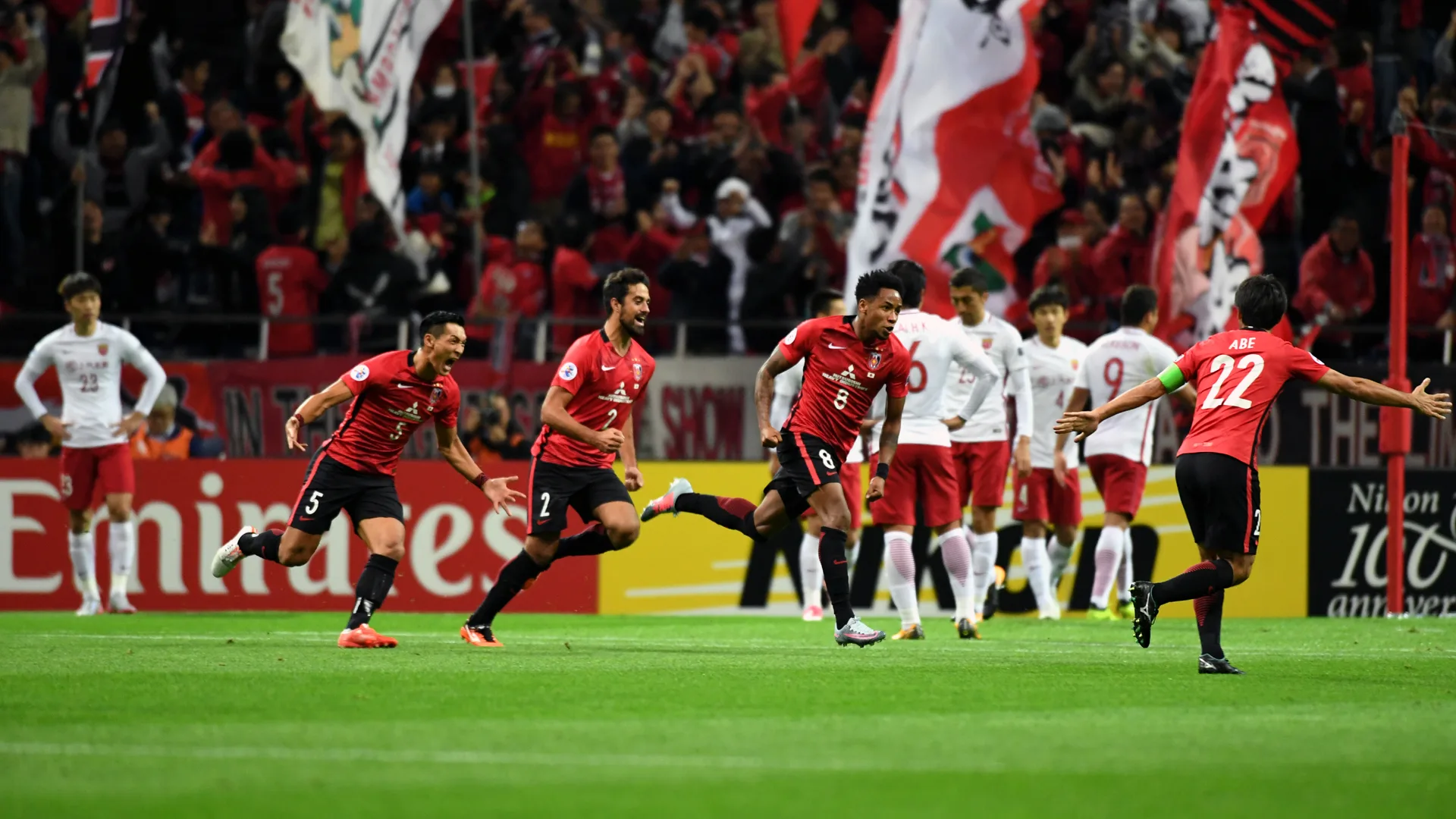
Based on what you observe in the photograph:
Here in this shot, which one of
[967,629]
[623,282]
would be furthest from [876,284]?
[967,629]

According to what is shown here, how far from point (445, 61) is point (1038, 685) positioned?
49.8 ft

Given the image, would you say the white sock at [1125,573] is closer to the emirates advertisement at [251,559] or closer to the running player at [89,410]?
the emirates advertisement at [251,559]

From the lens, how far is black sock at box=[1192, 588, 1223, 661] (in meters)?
9.80

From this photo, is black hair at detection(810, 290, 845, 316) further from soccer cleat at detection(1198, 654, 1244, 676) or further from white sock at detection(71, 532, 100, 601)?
white sock at detection(71, 532, 100, 601)

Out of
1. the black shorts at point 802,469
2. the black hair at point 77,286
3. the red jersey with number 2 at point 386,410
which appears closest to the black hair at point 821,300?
the black shorts at point 802,469

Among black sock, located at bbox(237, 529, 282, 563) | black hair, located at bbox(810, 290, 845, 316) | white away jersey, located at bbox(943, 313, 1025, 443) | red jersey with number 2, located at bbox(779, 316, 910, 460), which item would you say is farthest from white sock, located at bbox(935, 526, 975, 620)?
black sock, located at bbox(237, 529, 282, 563)

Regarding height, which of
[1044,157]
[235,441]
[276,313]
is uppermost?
[1044,157]

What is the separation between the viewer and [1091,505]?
17.0 metres

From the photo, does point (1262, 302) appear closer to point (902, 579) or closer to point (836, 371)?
point (836, 371)

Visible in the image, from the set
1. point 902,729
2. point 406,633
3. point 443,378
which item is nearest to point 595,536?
point 443,378

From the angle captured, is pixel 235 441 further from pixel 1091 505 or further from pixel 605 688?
pixel 605 688

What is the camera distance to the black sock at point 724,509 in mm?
11758

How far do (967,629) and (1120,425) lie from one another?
9.58 ft

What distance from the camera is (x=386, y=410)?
38.7 ft
